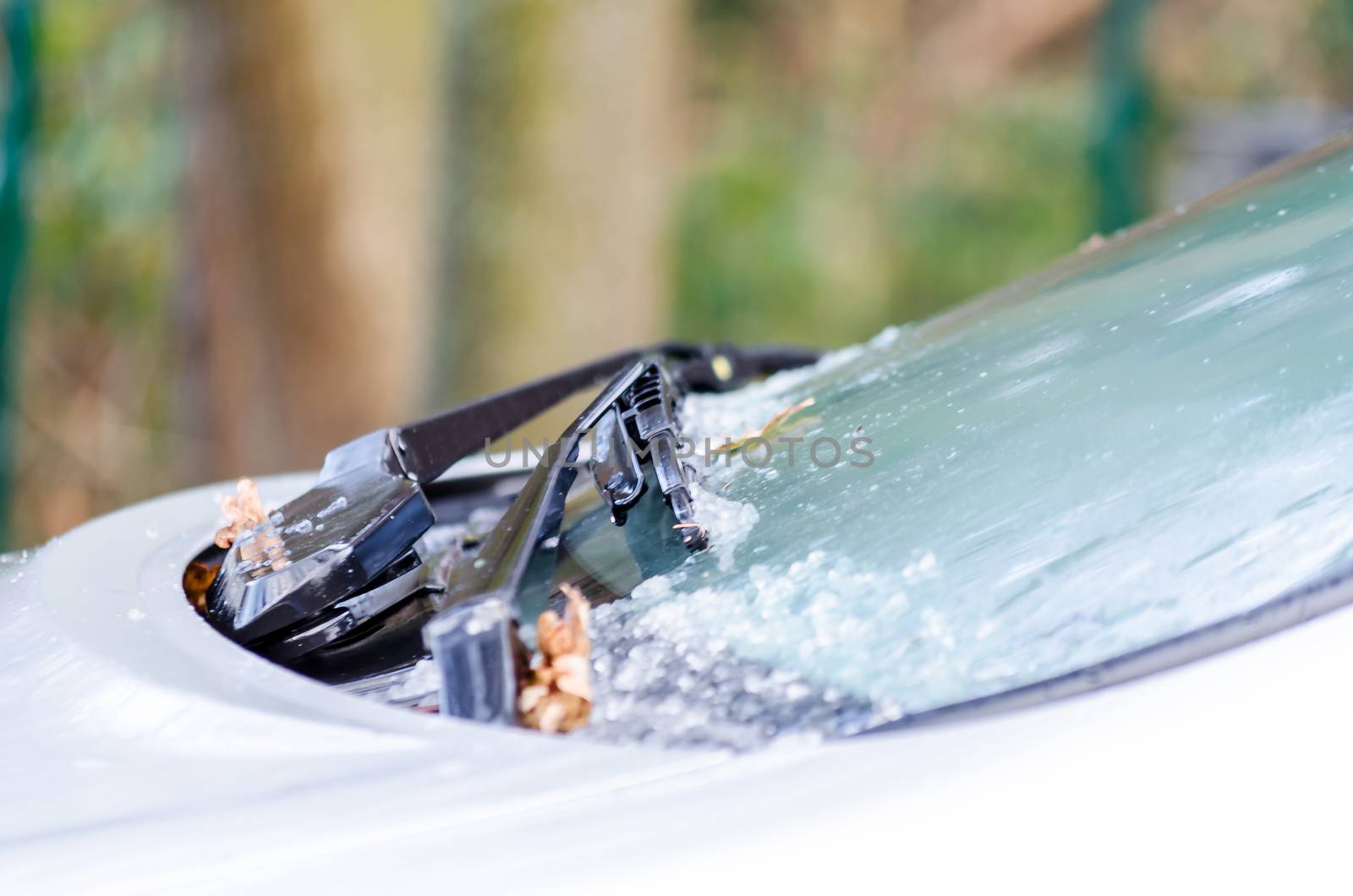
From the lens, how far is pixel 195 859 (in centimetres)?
82

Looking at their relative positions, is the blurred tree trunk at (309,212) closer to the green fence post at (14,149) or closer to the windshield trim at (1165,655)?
the green fence post at (14,149)

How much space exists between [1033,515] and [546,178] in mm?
3101

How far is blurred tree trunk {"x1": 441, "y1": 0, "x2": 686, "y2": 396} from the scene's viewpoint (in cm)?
386

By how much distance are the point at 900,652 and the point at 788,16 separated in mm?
9167

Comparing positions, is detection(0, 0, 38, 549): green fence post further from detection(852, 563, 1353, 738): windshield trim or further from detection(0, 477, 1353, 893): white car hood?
detection(852, 563, 1353, 738): windshield trim

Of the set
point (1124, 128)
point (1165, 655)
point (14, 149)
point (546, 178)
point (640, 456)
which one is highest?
point (14, 149)

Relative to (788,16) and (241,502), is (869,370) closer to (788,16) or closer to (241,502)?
(241,502)

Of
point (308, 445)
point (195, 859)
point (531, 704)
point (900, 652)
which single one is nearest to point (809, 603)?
point (900, 652)

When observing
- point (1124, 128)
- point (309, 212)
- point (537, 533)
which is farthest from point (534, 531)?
point (1124, 128)

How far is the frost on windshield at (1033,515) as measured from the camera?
967 mm

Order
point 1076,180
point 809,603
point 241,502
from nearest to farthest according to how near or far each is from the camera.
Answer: point 809,603, point 241,502, point 1076,180

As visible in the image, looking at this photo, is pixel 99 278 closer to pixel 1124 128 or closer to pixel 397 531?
pixel 1124 128

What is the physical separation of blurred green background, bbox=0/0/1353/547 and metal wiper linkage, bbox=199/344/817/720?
2.66 metres

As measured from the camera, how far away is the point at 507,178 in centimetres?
392
